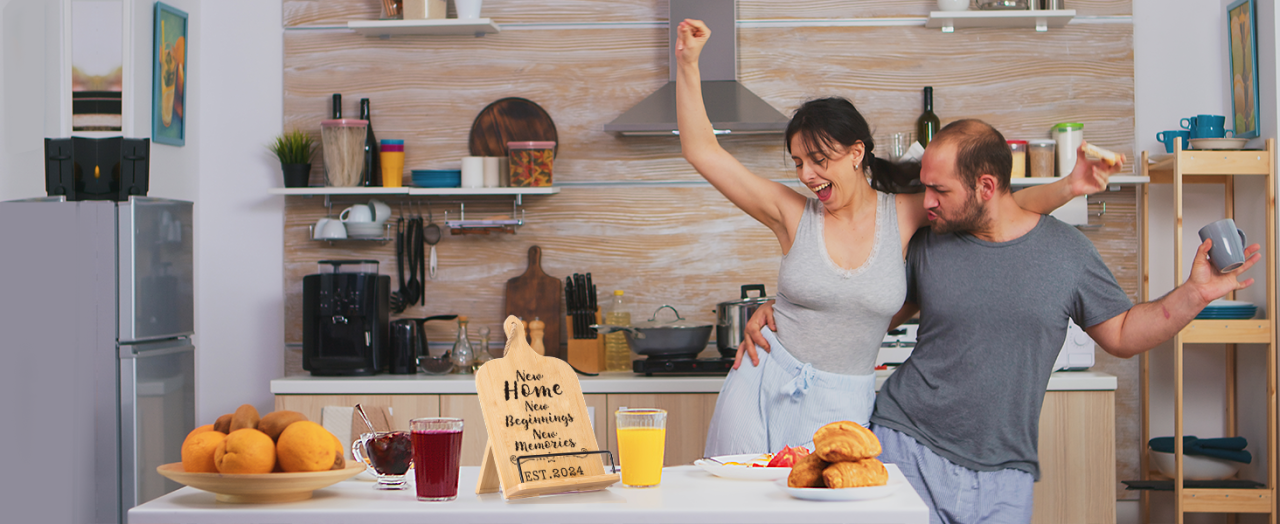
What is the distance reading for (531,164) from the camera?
340cm

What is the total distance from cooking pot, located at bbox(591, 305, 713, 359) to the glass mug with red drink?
1809 mm

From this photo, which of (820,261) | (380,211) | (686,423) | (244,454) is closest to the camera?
(244,454)

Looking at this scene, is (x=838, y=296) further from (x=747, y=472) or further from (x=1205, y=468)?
(x=1205, y=468)

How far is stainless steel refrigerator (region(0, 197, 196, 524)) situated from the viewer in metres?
2.45

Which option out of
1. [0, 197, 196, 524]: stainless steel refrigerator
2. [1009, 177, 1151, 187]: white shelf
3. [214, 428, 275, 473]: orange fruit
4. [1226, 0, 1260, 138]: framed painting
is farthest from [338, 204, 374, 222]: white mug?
[1226, 0, 1260, 138]: framed painting

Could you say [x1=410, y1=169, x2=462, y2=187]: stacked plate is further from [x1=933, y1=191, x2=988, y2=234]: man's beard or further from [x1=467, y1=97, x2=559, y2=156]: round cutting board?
[x1=933, y1=191, x2=988, y2=234]: man's beard

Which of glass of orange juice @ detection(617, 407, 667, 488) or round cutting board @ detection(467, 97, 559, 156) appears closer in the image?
glass of orange juice @ detection(617, 407, 667, 488)

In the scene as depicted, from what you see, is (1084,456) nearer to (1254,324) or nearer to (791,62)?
(1254,324)

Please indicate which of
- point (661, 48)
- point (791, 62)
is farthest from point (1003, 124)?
point (661, 48)

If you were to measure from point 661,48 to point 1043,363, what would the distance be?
2122 mm

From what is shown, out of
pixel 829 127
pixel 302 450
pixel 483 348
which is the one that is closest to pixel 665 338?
pixel 483 348

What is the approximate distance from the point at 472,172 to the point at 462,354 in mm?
639

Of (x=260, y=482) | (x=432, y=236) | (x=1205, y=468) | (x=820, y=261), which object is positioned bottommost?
(x=1205, y=468)

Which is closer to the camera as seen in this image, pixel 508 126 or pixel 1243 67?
pixel 1243 67
